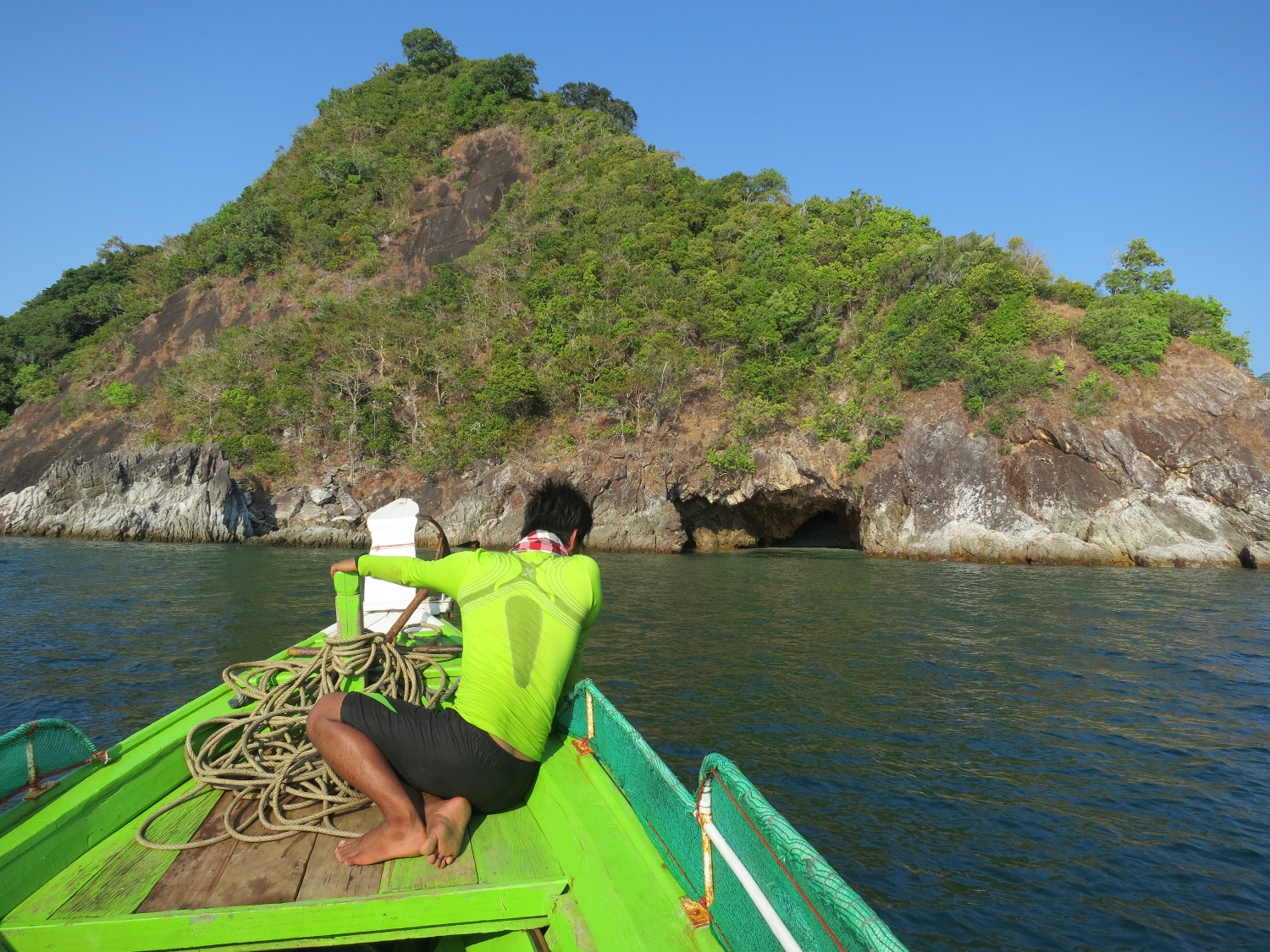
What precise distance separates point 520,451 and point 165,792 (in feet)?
96.3

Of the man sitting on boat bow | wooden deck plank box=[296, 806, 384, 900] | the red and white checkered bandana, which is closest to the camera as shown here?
wooden deck plank box=[296, 806, 384, 900]

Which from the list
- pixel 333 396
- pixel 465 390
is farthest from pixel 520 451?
pixel 333 396

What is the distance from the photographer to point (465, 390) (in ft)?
120

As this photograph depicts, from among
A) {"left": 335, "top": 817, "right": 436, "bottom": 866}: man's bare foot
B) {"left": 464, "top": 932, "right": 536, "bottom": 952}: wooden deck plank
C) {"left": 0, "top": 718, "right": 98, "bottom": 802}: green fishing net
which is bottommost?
{"left": 464, "top": 932, "right": 536, "bottom": 952}: wooden deck plank

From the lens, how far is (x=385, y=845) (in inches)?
114

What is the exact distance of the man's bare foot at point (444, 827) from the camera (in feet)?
9.50

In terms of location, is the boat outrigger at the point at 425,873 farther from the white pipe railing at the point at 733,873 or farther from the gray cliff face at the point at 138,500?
the gray cliff face at the point at 138,500

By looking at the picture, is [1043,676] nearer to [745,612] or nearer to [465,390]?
[745,612]

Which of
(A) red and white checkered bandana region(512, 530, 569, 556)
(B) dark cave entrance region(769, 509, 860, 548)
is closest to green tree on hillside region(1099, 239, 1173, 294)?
(B) dark cave entrance region(769, 509, 860, 548)

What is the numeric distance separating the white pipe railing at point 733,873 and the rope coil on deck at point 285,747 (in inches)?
62.9

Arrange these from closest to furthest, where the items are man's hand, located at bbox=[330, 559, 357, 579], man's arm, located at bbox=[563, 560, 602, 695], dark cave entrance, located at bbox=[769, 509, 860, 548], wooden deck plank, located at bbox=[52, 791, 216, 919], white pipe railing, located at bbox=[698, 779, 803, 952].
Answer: white pipe railing, located at bbox=[698, 779, 803, 952] → wooden deck plank, located at bbox=[52, 791, 216, 919] → man's arm, located at bbox=[563, 560, 602, 695] → man's hand, located at bbox=[330, 559, 357, 579] → dark cave entrance, located at bbox=[769, 509, 860, 548]

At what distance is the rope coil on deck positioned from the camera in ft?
10.6

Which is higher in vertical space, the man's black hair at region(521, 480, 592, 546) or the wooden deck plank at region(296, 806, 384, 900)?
the man's black hair at region(521, 480, 592, 546)

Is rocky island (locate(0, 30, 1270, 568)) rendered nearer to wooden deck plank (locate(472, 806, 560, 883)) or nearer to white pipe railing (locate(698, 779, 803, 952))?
wooden deck plank (locate(472, 806, 560, 883))
